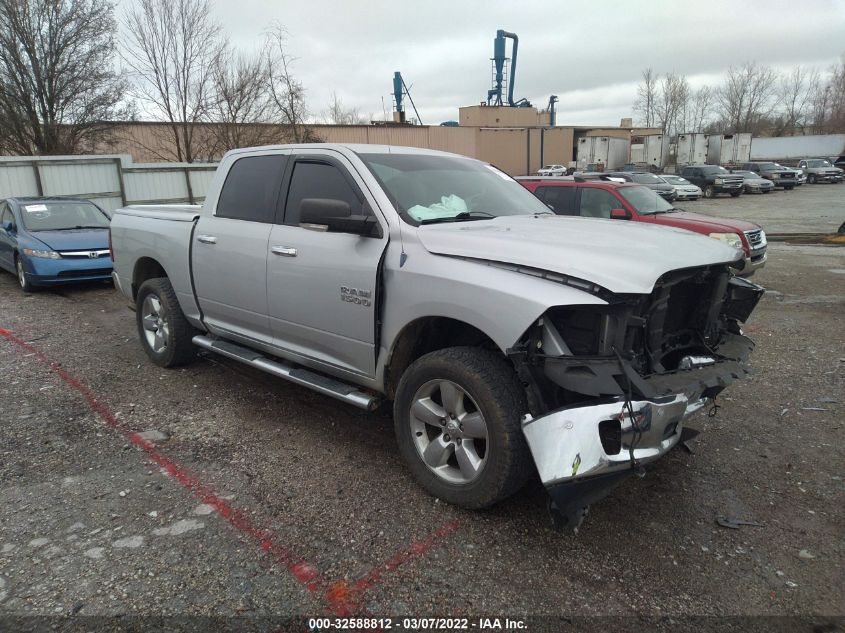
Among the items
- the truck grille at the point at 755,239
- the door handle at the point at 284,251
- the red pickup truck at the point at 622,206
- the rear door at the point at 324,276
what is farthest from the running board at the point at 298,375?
the truck grille at the point at 755,239

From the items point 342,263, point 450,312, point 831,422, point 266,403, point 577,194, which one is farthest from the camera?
point 577,194

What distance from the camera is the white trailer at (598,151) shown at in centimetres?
3872

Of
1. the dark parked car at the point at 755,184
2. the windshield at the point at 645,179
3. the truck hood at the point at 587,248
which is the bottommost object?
the dark parked car at the point at 755,184

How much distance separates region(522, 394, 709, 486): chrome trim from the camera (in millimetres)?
2453

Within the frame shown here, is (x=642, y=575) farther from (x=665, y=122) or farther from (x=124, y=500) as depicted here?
(x=665, y=122)

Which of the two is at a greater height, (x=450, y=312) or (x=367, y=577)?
(x=450, y=312)

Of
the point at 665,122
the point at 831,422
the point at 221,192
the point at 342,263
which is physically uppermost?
the point at 665,122

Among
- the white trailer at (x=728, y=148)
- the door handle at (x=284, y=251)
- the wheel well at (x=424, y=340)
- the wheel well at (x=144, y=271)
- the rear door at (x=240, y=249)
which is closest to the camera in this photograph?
the wheel well at (x=424, y=340)

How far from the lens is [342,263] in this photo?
11.6 feet

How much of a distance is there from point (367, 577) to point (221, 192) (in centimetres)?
332

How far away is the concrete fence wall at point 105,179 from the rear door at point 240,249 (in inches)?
485

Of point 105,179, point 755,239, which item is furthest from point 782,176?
point 105,179

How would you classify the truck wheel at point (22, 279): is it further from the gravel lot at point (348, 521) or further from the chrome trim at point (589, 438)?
the chrome trim at point (589, 438)

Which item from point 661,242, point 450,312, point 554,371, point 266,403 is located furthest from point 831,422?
point 266,403
